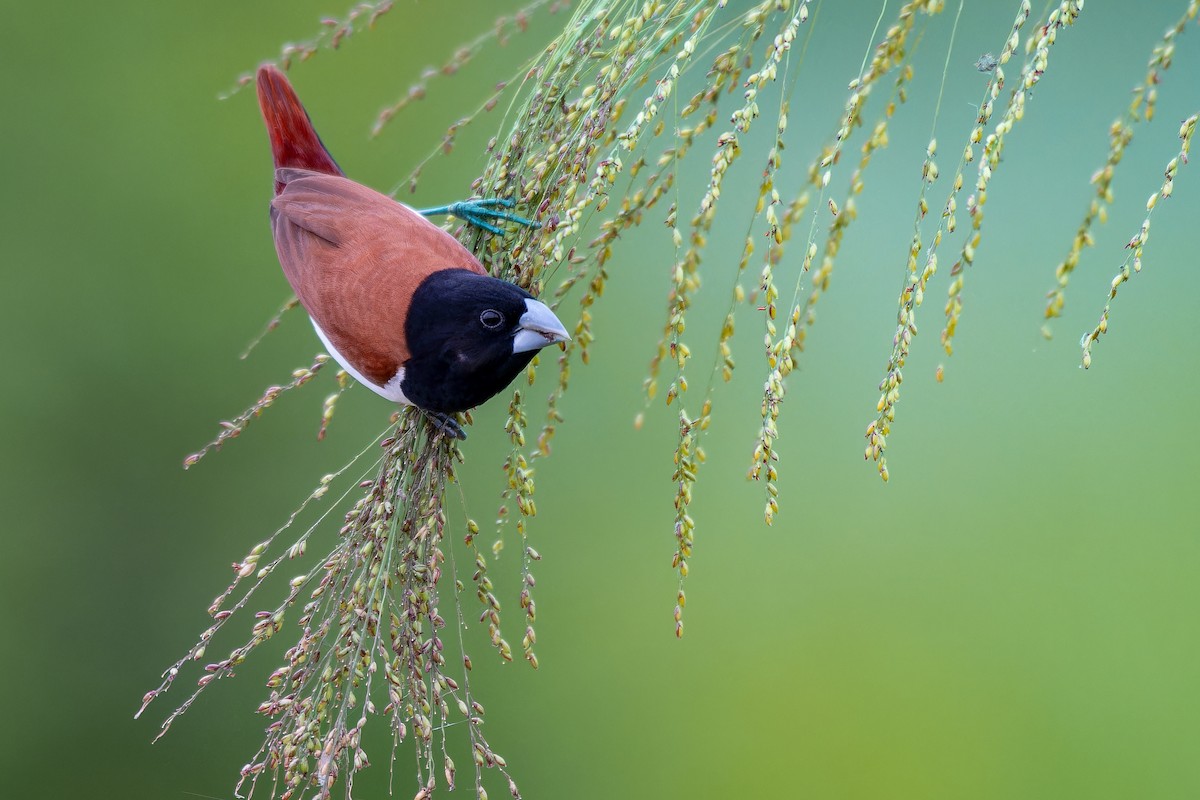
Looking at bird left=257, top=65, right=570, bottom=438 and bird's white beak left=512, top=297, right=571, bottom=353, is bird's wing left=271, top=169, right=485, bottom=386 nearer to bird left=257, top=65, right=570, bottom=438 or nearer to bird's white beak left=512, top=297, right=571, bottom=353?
bird left=257, top=65, right=570, bottom=438

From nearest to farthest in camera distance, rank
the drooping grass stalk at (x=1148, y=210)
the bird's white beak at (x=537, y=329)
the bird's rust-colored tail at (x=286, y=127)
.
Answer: the drooping grass stalk at (x=1148, y=210) → the bird's white beak at (x=537, y=329) → the bird's rust-colored tail at (x=286, y=127)

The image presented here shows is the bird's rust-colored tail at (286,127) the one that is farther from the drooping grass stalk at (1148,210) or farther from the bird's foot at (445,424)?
the drooping grass stalk at (1148,210)

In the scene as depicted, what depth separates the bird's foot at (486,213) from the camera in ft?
3.83

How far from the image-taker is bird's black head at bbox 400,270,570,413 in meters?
1.12

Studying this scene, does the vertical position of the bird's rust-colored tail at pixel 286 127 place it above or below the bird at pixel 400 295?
above

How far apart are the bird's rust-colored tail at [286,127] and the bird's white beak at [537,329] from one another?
526 millimetres

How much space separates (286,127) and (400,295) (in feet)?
1.32

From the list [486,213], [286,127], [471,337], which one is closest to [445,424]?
[471,337]

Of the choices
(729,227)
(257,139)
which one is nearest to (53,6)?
(257,139)

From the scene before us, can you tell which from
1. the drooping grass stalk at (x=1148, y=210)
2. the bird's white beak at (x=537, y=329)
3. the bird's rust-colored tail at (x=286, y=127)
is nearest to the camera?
the drooping grass stalk at (x=1148, y=210)

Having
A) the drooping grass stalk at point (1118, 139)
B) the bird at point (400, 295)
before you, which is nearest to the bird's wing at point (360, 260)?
the bird at point (400, 295)

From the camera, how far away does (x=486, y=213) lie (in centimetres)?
122

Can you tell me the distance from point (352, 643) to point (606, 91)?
57 centimetres

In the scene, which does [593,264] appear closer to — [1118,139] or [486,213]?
[486,213]
